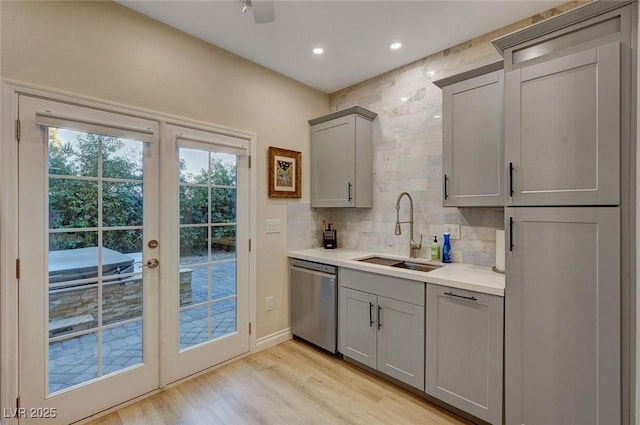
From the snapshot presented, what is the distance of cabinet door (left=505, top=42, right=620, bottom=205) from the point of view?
56.7 inches

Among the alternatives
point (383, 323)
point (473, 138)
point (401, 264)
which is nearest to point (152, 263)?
point (383, 323)

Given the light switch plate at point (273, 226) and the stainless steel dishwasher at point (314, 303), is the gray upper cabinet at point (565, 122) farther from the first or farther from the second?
the light switch plate at point (273, 226)

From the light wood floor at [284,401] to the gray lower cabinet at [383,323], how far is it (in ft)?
0.55

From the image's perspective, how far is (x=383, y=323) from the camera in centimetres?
238

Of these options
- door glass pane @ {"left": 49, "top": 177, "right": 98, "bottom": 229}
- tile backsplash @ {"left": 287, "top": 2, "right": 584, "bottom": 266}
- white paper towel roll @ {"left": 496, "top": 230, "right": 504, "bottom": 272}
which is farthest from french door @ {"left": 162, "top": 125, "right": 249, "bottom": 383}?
white paper towel roll @ {"left": 496, "top": 230, "right": 504, "bottom": 272}

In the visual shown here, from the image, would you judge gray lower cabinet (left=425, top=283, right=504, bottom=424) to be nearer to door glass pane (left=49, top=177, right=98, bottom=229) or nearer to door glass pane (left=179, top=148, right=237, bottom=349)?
door glass pane (left=179, top=148, right=237, bottom=349)

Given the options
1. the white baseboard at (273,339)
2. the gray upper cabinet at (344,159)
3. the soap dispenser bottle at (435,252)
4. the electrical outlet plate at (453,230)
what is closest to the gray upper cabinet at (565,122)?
the electrical outlet plate at (453,230)

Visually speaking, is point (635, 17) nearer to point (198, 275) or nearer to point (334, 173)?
point (334, 173)

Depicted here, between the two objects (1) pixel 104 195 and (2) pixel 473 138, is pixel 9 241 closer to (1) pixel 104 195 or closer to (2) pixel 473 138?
(1) pixel 104 195

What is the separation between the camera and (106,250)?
6.78 feet

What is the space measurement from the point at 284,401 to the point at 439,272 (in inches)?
58.4

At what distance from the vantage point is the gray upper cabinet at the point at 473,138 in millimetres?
2064

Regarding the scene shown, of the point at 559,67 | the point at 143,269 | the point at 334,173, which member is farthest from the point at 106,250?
the point at 559,67

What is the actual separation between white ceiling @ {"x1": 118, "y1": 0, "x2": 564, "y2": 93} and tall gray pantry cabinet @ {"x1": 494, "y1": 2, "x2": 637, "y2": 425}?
696 mm
